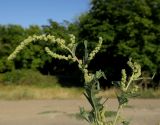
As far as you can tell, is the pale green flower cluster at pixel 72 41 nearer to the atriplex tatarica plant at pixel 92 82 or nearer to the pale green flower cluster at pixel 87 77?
the atriplex tatarica plant at pixel 92 82

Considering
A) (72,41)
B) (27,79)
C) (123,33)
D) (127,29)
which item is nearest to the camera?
(72,41)

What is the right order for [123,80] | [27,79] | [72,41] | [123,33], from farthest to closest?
[27,79] → [123,33] → [123,80] → [72,41]

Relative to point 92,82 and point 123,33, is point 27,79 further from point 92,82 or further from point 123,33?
point 92,82

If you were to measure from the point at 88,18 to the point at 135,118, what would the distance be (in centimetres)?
2577

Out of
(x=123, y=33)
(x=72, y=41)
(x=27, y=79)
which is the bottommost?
(x=27, y=79)

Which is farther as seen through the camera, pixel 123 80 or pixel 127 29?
pixel 127 29

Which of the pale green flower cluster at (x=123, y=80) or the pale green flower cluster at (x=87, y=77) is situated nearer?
the pale green flower cluster at (x=87, y=77)

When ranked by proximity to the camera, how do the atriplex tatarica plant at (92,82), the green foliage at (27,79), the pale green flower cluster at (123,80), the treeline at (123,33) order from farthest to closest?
the green foliage at (27,79) < the treeline at (123,33) < the pale green flower cluster at (123,80) < the atriplex tatarica plant at (92,82)

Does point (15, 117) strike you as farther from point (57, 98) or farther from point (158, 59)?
point (158, 59)

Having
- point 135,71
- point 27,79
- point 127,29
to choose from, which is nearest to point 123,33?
point 127,29

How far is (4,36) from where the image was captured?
59781mm

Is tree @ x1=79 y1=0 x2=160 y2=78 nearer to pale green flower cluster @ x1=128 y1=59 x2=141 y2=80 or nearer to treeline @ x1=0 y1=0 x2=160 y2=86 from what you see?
treeline @ x1=0 y1=0 x2=160 y2=86

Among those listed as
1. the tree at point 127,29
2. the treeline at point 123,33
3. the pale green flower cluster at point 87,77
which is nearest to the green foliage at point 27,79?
the treeline at point 123,33

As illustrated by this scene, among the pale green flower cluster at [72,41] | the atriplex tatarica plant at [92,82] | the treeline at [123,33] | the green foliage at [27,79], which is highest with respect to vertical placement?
the treeline at [123,33]
